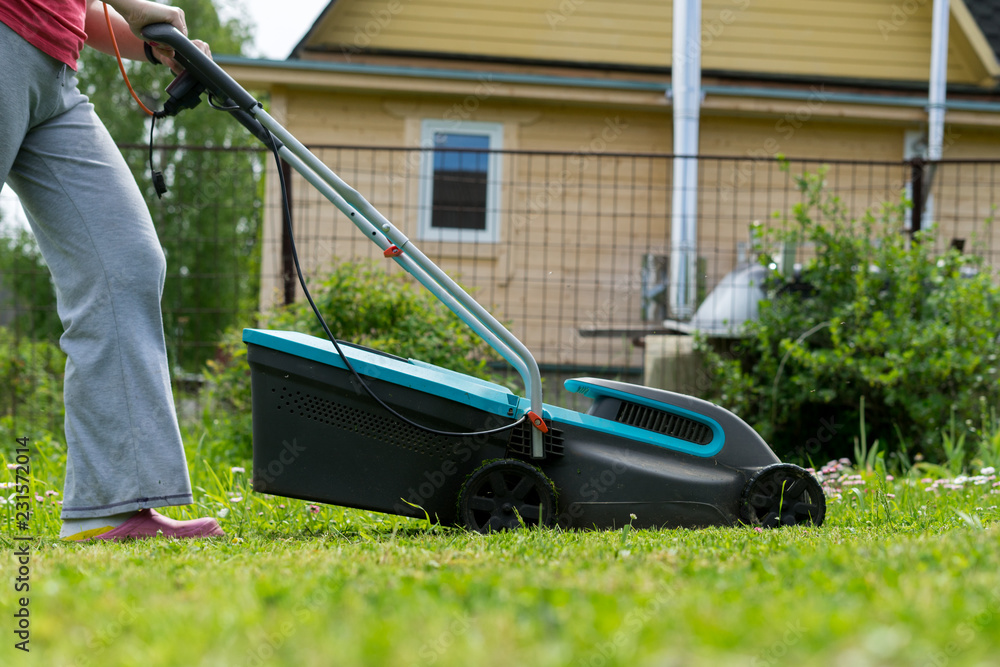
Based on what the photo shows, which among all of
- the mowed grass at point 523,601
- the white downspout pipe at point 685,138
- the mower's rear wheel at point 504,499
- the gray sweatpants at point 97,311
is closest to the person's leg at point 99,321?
the gray sweatpants at point 97,311

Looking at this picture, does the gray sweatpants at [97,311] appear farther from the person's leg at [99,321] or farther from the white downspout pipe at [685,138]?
the white downspout pipe at [685,138]

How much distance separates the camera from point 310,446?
7.61 feet

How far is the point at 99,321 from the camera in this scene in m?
2.26

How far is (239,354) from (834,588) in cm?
381

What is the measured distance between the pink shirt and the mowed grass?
1.20 metres

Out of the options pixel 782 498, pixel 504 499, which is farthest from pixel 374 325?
pixel 782 498

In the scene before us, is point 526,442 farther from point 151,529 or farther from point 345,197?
point 151,529

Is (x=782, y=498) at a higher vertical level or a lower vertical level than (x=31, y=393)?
higher

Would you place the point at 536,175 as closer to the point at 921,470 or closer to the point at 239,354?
the point at 239,354

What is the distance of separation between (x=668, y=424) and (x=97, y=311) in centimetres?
155

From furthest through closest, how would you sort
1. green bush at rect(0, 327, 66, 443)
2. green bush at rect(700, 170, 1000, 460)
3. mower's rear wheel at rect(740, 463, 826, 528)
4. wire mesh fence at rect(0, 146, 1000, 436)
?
wire mesh fence at rect(0, 146, 1000, 436), green bush at rect(0, 327, 66, 443), green bush at rect(700, 170, 1000, 460), mower's rear wheel at rect(740, 463, 826, 528)

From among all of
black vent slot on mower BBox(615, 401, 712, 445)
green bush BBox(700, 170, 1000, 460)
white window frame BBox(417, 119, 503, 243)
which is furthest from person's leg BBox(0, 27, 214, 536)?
white window frame BBox(417, 119, 503, 243)

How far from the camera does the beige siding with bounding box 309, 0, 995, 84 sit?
25.8 feet

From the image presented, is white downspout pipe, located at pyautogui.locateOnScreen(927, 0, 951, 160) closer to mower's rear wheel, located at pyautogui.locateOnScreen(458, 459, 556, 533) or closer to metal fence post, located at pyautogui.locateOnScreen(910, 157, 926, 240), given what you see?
metal fence post, located at pyautogui.locateOnScreen(910, 157, 926, 240)
